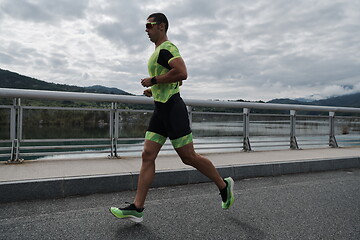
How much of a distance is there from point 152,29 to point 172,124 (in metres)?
0.90

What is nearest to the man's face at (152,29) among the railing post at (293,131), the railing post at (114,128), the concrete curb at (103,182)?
the concrete curb at (103,182)

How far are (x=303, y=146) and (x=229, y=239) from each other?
22.5 feet

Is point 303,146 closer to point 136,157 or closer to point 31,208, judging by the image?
point 136,157

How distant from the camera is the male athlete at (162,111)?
8.46 ft

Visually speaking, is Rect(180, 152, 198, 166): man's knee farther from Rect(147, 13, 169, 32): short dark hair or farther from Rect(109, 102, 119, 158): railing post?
Rect(109, 102, 119, 158): railing post

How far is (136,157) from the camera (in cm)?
568

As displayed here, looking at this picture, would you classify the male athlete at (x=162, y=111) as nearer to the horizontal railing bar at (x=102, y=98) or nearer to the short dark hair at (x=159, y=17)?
the short dark hair at (x=159, y=17)

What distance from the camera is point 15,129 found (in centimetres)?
478

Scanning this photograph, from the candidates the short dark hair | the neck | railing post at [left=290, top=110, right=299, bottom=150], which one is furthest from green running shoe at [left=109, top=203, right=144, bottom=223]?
railing post at [left=290, top=110, right=299, bottom=150]

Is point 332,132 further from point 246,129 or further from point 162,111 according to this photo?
point 162,111

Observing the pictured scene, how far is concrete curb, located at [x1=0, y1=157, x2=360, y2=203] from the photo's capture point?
10.8 feet

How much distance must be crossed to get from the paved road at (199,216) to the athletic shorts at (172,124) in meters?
0.75

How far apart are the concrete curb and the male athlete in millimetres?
1124

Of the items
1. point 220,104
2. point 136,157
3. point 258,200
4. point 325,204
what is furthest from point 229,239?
point 220,104
